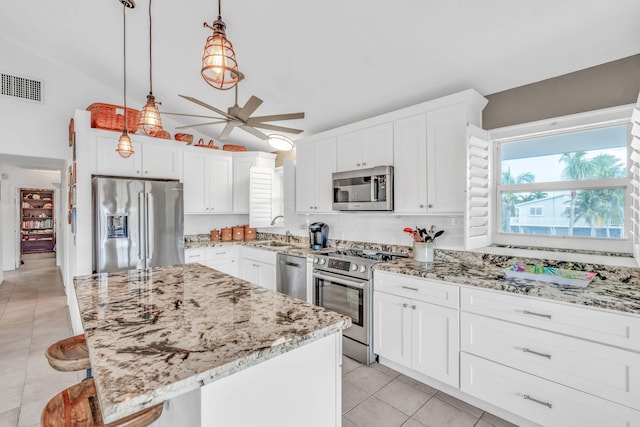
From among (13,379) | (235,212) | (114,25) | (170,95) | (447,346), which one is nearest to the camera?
(447,346)

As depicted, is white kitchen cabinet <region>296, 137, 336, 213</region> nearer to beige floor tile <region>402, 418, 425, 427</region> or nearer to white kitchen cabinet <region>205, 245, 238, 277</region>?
white kitchen cabinet <region>205, 245, 238, 277</region>

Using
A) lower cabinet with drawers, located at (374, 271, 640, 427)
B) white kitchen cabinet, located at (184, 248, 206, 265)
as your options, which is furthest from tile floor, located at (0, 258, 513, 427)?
white kitchen cabinet, located at (184, 248, 206, 265)

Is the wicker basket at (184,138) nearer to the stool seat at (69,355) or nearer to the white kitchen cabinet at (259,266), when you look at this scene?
the white kitchen cabinet at (259,266)

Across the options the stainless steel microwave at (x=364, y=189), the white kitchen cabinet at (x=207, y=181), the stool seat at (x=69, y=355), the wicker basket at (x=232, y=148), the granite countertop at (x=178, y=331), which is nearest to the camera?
the granite countertop at (x=178, y=331)

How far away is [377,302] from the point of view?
2643 millimetres

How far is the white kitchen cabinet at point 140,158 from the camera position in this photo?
3592mm

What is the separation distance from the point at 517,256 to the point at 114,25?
13.7 feet

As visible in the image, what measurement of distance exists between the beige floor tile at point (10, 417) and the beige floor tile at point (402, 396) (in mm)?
2476

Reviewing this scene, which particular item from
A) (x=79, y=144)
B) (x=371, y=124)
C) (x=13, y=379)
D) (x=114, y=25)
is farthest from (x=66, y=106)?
(x=371, y=124)

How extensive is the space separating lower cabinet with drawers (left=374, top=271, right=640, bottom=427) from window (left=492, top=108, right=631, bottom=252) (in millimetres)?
874

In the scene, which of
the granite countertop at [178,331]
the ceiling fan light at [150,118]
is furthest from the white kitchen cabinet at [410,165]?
the ceiling fan light at [150,118]

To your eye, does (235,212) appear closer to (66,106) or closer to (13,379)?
(66,106)

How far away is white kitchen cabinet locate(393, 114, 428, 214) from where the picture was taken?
2.73 metres

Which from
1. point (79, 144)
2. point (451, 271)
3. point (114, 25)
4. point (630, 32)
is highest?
point (114, 25)
